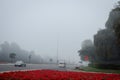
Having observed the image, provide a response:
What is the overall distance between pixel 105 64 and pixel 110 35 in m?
7.51

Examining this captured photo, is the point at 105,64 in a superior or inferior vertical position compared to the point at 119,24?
inferior

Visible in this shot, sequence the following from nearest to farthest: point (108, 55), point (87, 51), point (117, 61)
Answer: point (108, 55)
point (117, 61)
point (87, 51)

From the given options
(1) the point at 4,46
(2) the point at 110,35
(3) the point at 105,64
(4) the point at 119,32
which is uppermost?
(1) the point at 4,46

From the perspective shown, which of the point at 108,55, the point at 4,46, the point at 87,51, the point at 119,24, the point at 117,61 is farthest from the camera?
the point at 4,46

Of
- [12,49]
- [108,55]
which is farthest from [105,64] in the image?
[12,49]

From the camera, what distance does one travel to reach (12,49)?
487ft

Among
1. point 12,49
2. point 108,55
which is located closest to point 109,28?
point 108,55

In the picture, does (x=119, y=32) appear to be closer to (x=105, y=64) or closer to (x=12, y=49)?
(x=105, y=64)

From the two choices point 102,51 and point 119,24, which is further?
point 102,51

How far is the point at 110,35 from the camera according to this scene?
176 ft

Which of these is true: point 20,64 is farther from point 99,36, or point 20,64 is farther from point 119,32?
point 119,32

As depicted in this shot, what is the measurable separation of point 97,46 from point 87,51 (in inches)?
932

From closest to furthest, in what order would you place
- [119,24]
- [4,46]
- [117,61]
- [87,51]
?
[119,24]
[117,61]
[87,51]
[4,46]

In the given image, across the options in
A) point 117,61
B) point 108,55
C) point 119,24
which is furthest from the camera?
point 117,61
